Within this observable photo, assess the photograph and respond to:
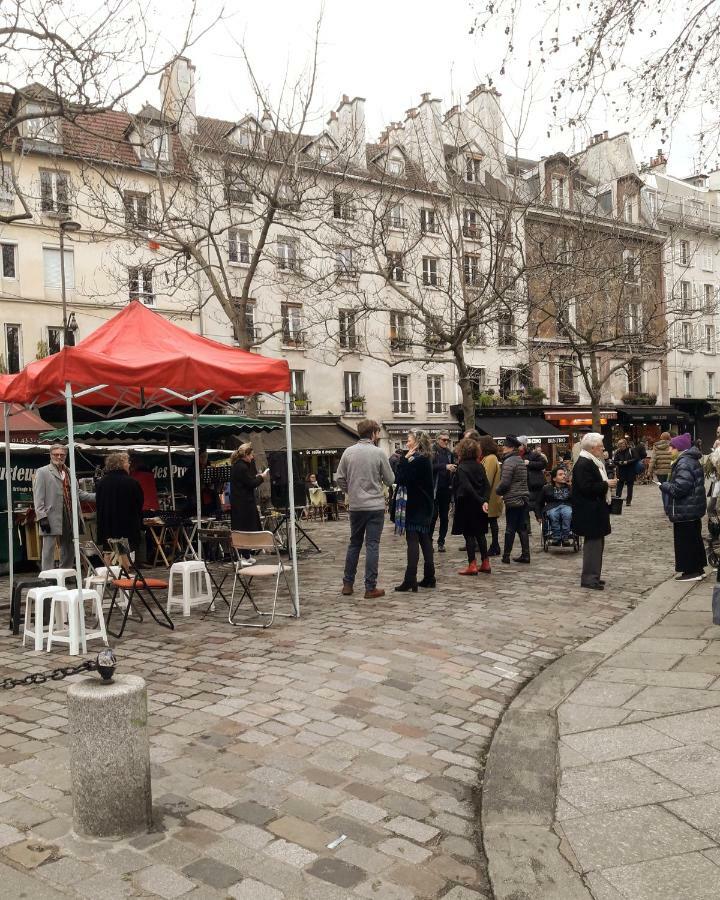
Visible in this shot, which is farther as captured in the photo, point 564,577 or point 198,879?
point 564,577

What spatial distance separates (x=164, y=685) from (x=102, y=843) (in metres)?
2.25

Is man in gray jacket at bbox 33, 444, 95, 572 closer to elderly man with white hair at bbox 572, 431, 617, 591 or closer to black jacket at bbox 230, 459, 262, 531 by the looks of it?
black jacket at bbox 230, 459, 262, 531

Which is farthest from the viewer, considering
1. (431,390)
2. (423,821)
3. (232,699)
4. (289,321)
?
(431,390)

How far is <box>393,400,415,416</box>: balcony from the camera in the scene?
34531 millimetres

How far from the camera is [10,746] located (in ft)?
14.4

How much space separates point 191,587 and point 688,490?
576 cm

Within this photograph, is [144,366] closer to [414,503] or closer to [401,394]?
[414,503]

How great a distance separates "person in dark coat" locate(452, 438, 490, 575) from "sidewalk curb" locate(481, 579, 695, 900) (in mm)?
3422

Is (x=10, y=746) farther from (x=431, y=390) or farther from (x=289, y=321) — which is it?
(x=431, y=390)

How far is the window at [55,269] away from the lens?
2789 centimetres

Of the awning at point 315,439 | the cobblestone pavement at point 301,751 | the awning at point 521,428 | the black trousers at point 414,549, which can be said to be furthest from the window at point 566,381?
the cobblestone pavement at point 301,751

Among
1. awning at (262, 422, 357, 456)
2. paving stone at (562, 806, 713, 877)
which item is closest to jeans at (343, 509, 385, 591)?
paving stone at (562, 806, 713, 877)

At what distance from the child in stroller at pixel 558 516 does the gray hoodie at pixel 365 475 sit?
14.0ft

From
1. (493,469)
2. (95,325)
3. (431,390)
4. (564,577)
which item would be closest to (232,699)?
(564,577)
